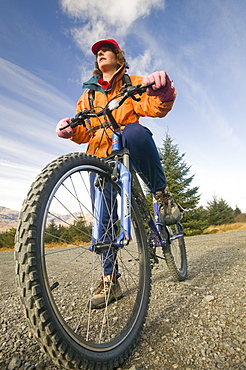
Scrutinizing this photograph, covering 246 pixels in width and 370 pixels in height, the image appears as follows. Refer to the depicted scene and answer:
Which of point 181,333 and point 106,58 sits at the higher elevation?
point 106,58

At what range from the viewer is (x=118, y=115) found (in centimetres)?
207

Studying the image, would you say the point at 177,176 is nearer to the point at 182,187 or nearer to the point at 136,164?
the point at 182,187

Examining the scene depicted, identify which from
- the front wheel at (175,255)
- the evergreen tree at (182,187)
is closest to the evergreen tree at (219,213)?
the evergreen tree at (182,187)

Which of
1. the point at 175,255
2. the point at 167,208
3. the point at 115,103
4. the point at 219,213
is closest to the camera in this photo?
the point at 115,103

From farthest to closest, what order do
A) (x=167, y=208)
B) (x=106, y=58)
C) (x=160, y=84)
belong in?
(x=167, y=208)
(x=106, y=58)
(x=160, y=84)

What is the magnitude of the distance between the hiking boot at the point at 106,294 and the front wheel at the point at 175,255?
2.48 feet

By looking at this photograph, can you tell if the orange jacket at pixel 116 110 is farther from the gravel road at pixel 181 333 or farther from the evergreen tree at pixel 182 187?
the evergreen tree at pixel 182 187

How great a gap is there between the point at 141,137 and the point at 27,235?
126cm

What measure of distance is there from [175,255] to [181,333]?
5.63 feet

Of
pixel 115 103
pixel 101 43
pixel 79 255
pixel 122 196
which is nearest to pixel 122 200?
pixel 122 196

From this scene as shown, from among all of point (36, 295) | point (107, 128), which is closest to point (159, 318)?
point (36, 295)

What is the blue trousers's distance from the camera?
1758mm

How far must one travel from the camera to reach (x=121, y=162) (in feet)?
5.88

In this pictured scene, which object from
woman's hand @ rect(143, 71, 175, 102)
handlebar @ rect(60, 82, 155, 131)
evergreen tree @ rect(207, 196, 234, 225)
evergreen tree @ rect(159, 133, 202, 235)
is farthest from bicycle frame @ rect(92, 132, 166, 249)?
evergreen tree @ rect(207, 196, 234, 225)
